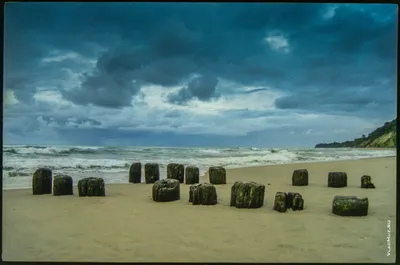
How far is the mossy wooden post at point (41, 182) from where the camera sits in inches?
242

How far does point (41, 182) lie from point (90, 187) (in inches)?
33.9

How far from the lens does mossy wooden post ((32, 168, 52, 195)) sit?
20.1ft

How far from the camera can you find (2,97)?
3.25 metres

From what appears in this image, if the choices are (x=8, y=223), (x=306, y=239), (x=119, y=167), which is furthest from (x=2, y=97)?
(x=119, y=167)

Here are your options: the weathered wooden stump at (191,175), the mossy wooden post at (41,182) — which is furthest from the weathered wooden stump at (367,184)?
the mossy wooden post at (41,182)

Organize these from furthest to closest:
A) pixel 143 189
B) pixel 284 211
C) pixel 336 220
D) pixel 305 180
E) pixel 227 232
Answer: pixel 305 180, pixel 143 189, pixel 284 211, pixel 336 220, pixel 227 232

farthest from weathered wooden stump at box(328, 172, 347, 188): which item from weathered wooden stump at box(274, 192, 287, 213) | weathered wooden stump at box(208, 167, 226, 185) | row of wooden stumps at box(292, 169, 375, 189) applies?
weathered wooden stump at box(274, 192, 287, 213)

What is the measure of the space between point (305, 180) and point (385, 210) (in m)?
3.14

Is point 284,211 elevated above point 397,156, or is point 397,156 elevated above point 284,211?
point 397,156

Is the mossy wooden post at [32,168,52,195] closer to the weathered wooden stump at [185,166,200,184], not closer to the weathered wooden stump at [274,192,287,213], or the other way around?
the weathered wooden stump at [185,166,200,184]

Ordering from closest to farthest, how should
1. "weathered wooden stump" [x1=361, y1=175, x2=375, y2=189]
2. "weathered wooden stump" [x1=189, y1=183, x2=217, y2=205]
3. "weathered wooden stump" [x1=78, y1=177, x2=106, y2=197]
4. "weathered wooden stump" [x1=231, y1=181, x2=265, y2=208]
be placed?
"weathered wooden stump" [x1=231, y1=181, x2=265, y2=208], "weathered wooden stump" [x1=189, y1=183, x2=217, y2=205], "weathered wooden stump" [x1=78, y1=177, x2=106, y2=197], "weathered wooden stump" [x1=361, y1=175, x2=375, y2=189]

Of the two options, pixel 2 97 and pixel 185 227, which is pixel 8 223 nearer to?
pixel 2 97

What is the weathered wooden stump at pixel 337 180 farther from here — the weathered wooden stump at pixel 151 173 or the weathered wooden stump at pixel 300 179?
the weathered wooden stump at pixel 151 173

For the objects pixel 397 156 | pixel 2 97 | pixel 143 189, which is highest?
pixel 2 97
